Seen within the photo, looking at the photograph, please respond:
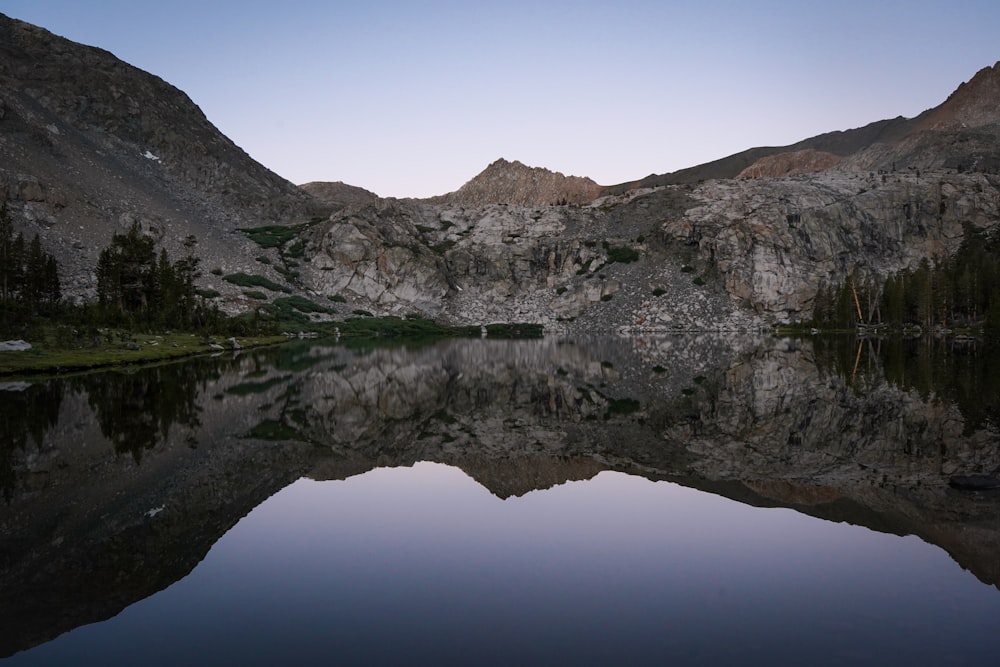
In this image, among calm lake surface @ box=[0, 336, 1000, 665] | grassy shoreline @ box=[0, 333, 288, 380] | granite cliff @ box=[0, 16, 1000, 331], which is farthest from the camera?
granite cliff @ box=[0, 16, 1000, 331]

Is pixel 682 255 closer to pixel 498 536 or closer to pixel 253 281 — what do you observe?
pixel 253 281

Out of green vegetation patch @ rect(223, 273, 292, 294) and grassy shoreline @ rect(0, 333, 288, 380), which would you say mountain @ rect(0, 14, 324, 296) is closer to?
green vegetation patch @ rect(223, 273, 292, 294)

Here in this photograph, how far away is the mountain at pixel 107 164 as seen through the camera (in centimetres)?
10306

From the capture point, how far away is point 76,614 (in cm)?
861

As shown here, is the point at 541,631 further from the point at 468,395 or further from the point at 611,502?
the point at 468,395

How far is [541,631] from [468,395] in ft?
85.0

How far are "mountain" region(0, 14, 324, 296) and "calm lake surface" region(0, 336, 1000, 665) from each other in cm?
8309

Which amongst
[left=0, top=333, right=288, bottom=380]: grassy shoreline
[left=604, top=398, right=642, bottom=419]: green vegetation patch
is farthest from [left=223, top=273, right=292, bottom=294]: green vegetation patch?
[left=604, top=398, right=642, bottom=419]: green vegetation patch

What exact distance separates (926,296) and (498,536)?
11785 cm

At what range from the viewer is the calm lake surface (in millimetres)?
7773

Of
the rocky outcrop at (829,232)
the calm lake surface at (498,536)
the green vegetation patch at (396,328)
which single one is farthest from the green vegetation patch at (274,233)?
the calm lake surface at (498,536)

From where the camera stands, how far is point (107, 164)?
134 metres

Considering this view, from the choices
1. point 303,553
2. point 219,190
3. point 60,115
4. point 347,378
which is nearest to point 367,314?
point 219,190

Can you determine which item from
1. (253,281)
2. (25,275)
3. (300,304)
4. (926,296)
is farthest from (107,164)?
(926,296)
